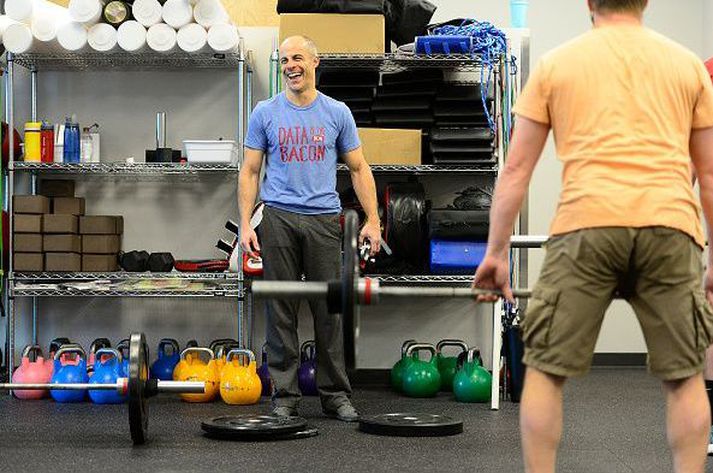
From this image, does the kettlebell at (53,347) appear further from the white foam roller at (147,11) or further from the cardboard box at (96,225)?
the white foam roller at (147,11)

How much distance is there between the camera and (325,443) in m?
4.10

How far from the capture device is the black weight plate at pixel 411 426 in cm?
428

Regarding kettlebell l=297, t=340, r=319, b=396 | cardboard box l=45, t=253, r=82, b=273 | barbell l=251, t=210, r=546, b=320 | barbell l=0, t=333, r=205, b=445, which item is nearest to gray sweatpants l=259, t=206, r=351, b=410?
barbell l=0, t=333, r=205, b=445

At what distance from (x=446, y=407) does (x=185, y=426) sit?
1.27 meters

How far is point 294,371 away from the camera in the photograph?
15.4ft

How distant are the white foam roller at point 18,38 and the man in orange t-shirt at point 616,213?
365 cm

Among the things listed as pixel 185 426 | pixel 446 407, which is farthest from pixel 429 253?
pixel 185 426

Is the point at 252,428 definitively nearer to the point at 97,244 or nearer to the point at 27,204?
the point at 97,244

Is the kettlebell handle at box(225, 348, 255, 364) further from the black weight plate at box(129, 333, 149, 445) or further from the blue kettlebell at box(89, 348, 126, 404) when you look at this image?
the black weight plate at box(129, 333, 149, 445)

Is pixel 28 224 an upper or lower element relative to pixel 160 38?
lower

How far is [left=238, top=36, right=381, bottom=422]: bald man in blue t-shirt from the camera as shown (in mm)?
4617

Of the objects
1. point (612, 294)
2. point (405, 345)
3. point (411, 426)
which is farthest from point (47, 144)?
point (612, 294)

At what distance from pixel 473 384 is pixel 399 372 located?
0.45 meters

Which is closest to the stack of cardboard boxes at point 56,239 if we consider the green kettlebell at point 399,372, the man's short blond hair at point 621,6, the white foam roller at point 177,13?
the white foam roller at point 177,13
